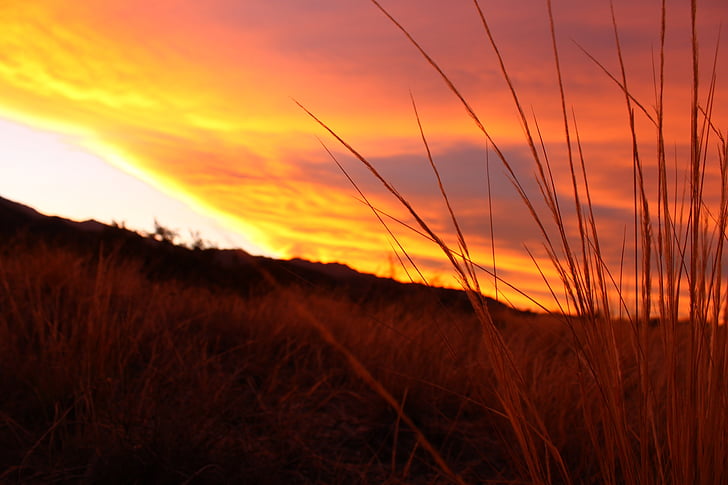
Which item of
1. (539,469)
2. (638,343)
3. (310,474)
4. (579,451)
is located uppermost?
(638,343)

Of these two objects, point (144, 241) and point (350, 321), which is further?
point (144, 241)

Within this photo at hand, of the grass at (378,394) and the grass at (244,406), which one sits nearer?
the grass at (378,394)

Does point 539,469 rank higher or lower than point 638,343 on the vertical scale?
lower

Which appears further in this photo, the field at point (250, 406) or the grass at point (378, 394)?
the field at point (250, 406)

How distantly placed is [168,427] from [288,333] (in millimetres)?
1566

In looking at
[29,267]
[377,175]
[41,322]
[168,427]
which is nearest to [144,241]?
[29,267]

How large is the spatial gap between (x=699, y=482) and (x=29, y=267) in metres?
4.23

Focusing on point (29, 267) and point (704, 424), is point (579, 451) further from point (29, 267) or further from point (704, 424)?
point (29, 267)

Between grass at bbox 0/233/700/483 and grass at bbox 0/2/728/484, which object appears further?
grass at bbox 0/233/700/483

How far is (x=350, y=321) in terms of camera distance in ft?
13.9

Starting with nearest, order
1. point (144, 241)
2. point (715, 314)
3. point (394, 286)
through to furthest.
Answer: point (715, 314)
point (394, 286)
point (144, 241)

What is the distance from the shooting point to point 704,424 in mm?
1012

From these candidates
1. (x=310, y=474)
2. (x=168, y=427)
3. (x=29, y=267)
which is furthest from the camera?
(x=29, y=267)

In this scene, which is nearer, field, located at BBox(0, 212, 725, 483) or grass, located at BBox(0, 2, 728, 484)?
grass, located at BBox(0, 2, 728, 484)
